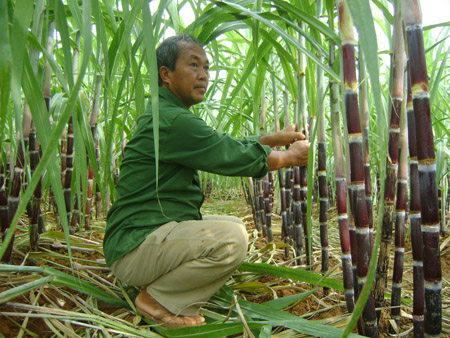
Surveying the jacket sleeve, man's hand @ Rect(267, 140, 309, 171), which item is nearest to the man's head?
the jacket sleeve

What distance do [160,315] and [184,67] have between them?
0.68 metres

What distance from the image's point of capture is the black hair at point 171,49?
1.13 metres

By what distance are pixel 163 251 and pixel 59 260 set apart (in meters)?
0.46

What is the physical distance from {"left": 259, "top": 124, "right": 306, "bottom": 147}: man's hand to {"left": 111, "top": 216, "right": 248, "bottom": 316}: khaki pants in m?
0.30

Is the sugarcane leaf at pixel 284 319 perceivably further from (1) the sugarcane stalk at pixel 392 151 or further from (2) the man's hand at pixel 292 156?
(2) the man's hand at pixel 292 156

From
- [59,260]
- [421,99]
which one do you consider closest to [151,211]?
[59,260]

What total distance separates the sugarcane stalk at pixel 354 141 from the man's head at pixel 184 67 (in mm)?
525

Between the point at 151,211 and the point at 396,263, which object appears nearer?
the point at 396,263

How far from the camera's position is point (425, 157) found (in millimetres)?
614

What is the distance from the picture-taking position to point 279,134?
1174 millimetres

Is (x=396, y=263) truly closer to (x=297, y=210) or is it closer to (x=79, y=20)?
(x=297, y=210)

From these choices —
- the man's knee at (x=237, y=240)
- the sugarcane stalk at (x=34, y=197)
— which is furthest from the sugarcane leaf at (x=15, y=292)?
the man's knee at (x=237, y=240)

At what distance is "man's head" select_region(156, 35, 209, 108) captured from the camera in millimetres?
1131

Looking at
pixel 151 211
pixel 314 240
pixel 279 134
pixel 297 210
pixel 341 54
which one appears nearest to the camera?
pixel 341 54
